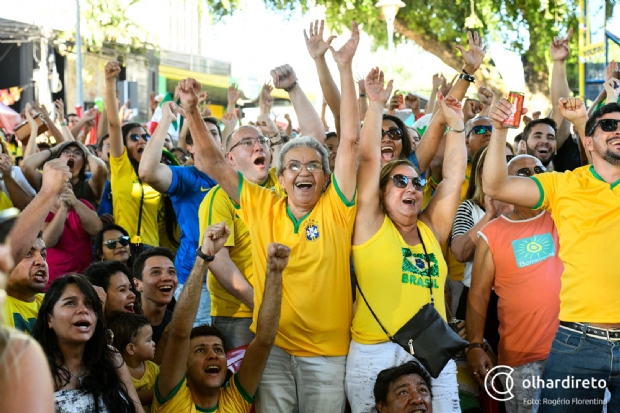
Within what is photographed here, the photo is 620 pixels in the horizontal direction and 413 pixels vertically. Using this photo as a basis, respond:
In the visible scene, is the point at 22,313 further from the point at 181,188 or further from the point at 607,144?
the point at 607,144

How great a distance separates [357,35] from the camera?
448 centimetres

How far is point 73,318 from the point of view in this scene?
3.90 meters

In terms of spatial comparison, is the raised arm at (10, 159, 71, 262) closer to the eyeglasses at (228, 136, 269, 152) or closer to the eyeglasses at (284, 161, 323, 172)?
the eyeglasses at (284, 161, 323, 172)

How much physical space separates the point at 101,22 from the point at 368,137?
51.3 ft

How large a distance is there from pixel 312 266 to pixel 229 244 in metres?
1.03

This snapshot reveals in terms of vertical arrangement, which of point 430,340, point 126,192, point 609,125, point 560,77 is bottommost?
point 430,340

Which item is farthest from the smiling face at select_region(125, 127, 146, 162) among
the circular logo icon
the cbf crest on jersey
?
the circular logo icon

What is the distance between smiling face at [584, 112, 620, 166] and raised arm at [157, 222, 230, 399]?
1.98 metres

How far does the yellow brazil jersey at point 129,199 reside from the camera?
6367 millimetres

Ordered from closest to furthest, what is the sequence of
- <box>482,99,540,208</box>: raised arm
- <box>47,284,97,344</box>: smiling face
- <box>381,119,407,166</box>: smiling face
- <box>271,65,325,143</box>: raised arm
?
<box>47,284,97,344</box>: smiling face < <box>482,99,540,208</box>: raised arm < <box>381,119,407,166</box>: smiling face < <box>271,65,325,143</box>: raised arm

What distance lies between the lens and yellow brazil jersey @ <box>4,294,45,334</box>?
4148 millimetres

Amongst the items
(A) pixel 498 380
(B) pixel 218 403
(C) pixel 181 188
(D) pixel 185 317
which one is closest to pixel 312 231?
(D) pixel 185 317

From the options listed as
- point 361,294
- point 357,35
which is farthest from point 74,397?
point 357,35

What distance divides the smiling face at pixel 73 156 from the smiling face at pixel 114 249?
3.73ft
